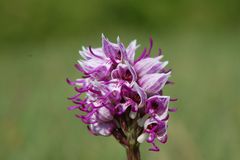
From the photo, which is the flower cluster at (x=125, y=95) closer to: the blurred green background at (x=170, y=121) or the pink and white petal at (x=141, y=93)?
the pink and white petal at (x=141, y=93)

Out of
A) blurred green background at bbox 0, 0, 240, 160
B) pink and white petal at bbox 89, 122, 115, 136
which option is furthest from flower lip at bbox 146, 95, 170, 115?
blurred green background at bbox 0, 0, 240, 160

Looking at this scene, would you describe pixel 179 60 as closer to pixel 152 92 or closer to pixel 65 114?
pixel 65 114

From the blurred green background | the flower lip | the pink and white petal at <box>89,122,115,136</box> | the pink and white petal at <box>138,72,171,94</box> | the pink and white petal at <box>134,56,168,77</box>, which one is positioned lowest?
the pink and white petal at <box>89,122,115,136</box>

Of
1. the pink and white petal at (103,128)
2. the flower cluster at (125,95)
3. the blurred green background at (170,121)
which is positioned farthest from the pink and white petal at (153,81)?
the blurred green background at (170,121)

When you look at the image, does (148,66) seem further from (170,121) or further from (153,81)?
(170,121)

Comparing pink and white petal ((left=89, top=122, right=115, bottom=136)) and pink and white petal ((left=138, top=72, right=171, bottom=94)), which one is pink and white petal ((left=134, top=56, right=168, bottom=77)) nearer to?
pink and white petal ((left=138, top=72, right=171, bottom=94))

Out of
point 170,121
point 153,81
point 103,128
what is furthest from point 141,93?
point 170,121

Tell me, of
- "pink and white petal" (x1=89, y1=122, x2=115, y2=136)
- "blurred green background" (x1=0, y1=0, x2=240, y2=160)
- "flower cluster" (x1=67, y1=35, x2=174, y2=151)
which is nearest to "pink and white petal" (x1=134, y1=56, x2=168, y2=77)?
"flower cluster" (x1=67, y1=35, x2=174, y2=151)

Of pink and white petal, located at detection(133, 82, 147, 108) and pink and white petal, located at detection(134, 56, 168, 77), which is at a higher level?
pink and white petal, located at detection(134, 56, 168, 77)

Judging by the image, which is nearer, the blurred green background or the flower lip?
the flower lip
